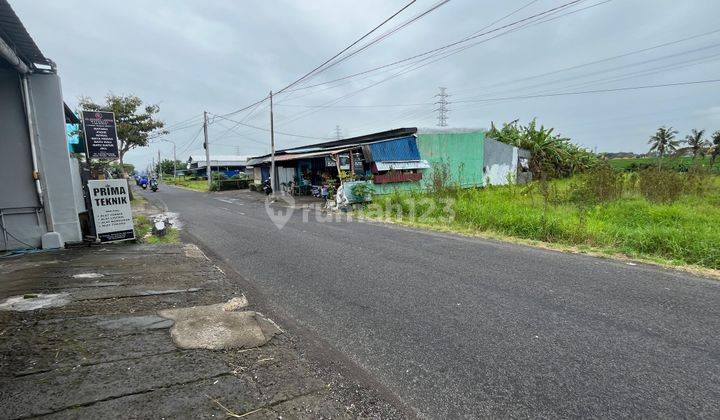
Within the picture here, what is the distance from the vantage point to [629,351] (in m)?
3.26

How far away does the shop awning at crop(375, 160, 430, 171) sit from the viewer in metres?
17.9

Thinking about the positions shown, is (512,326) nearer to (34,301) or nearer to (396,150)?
(34,301)

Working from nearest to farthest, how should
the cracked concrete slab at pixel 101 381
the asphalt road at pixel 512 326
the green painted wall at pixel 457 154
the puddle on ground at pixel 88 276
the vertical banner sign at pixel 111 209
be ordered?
the cracked concrete slab at pixel 101 381
the asphalt road at pixel 512 326
the puddle on ground at pixel 88 276
the vertical banner sign at pixel 111 209
the green painted wall at pixel 457 154

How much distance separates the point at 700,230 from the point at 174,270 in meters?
10.5

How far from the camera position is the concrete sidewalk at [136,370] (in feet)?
7.88

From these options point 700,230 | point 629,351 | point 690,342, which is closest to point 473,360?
point 629,351

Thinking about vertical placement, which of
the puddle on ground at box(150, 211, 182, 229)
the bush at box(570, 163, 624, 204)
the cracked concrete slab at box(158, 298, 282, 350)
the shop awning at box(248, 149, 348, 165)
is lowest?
the puddle on ground at box(150, 211, 182, 229)

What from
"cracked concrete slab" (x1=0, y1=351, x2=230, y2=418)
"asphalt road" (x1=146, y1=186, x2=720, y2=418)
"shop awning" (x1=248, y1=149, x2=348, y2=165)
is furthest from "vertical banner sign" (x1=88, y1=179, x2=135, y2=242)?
"shop awning" (x1=248, y1=149, x2=348, y2=165)

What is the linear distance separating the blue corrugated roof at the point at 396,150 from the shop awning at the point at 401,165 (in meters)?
0.21

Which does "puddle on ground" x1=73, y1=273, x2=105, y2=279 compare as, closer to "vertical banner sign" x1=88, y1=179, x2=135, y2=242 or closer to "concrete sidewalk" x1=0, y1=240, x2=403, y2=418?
"concrete sidewalk" x1=0, y1=240, x2=403, y2=418

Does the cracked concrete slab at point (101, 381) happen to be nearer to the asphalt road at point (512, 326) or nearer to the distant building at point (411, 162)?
the asphalt road at point (512, 326)

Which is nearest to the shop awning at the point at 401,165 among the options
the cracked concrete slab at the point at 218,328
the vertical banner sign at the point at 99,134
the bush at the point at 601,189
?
the bush at the point at 601,189

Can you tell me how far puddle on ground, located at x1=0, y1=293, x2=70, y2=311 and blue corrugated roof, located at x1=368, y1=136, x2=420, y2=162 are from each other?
14.6 meters

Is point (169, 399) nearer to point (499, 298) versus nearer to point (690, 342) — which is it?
point (499, 298)
